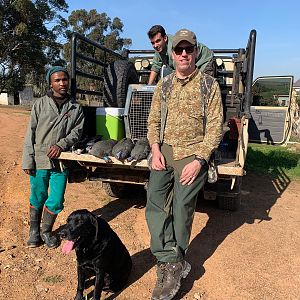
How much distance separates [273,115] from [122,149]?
6.67 m

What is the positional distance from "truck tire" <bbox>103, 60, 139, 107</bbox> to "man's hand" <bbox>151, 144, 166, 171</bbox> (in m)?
2.00

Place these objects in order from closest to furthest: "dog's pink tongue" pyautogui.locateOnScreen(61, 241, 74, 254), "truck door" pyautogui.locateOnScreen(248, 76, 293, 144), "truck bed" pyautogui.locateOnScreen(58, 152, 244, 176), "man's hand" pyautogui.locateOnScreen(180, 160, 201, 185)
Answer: "dog's pink tongue" pyautogui.locateOnScreen(61, 241, 74, 254) < "man's hand" pyautogui.locateOnScreen(180, 160, 201, 185) < "truck bed" pyautogui.locateOnScreen(58, 152, 244, 176) < "truck door" pyautogui.locateOnScreen(248, 76, 293, 144)

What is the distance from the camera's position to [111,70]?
5.01 metres

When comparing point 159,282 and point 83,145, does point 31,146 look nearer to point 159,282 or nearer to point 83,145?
point 83,145

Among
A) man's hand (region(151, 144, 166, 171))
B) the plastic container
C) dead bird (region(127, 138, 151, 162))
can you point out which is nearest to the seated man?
the plastic container

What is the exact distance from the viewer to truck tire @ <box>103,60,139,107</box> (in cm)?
488

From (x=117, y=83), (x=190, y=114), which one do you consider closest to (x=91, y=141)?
(x=117, y=83)

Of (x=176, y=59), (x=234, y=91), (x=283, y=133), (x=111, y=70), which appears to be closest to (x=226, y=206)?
(x=234, y=91)

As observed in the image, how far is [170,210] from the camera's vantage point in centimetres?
304

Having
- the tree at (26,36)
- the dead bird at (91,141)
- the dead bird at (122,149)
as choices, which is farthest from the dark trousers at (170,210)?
the tree at (26,36)

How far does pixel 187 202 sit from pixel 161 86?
98cm

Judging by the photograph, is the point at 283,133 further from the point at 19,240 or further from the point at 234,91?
the point at 19,240

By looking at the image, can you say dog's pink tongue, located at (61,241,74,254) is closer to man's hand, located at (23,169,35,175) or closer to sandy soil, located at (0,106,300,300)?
sandy soil, located at (0,106,300,300)

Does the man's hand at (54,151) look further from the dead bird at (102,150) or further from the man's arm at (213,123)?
the man's arm at (213,123)
